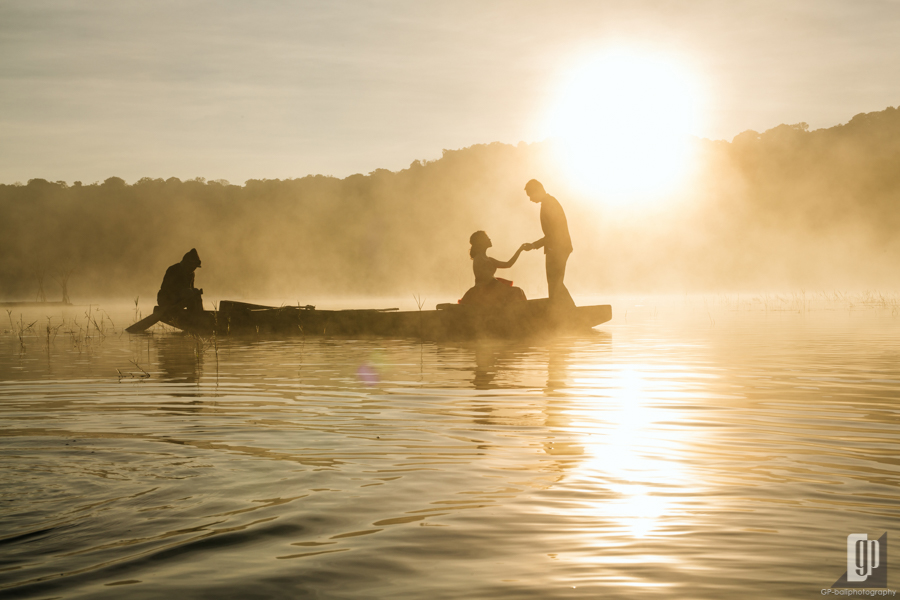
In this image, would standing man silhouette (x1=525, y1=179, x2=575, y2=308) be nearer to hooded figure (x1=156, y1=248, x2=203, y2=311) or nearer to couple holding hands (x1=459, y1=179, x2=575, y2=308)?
couple holding hands (x1=459, y1=179, x2=575, y2=308)

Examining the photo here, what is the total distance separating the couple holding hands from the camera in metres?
16.0

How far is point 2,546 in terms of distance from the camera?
10.7 ft

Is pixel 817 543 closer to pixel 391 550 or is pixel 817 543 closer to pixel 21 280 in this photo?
pixel 391 550

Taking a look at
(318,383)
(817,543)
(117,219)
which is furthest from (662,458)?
(117,219)

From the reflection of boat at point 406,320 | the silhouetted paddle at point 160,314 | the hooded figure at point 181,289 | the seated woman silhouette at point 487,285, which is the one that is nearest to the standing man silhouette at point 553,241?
the reflection of boat at point 406,320

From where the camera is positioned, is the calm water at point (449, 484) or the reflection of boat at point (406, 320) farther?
the reflection of boat at point (406, 320)

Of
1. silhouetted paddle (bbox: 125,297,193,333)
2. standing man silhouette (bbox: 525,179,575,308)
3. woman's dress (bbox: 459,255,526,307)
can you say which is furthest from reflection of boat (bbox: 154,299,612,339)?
standing man silhouette (bbox: 525,179,575,308)

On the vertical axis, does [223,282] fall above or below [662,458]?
above

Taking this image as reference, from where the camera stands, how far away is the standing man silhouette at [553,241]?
16.3m

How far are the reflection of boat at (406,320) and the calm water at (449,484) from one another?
6641mm

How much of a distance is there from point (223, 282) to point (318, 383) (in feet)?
340

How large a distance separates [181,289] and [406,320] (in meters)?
6.77

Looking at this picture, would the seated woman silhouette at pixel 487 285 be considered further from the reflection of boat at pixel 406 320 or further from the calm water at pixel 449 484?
the calm water at pixel 449 484

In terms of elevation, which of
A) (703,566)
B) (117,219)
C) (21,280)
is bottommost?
(703,566)
